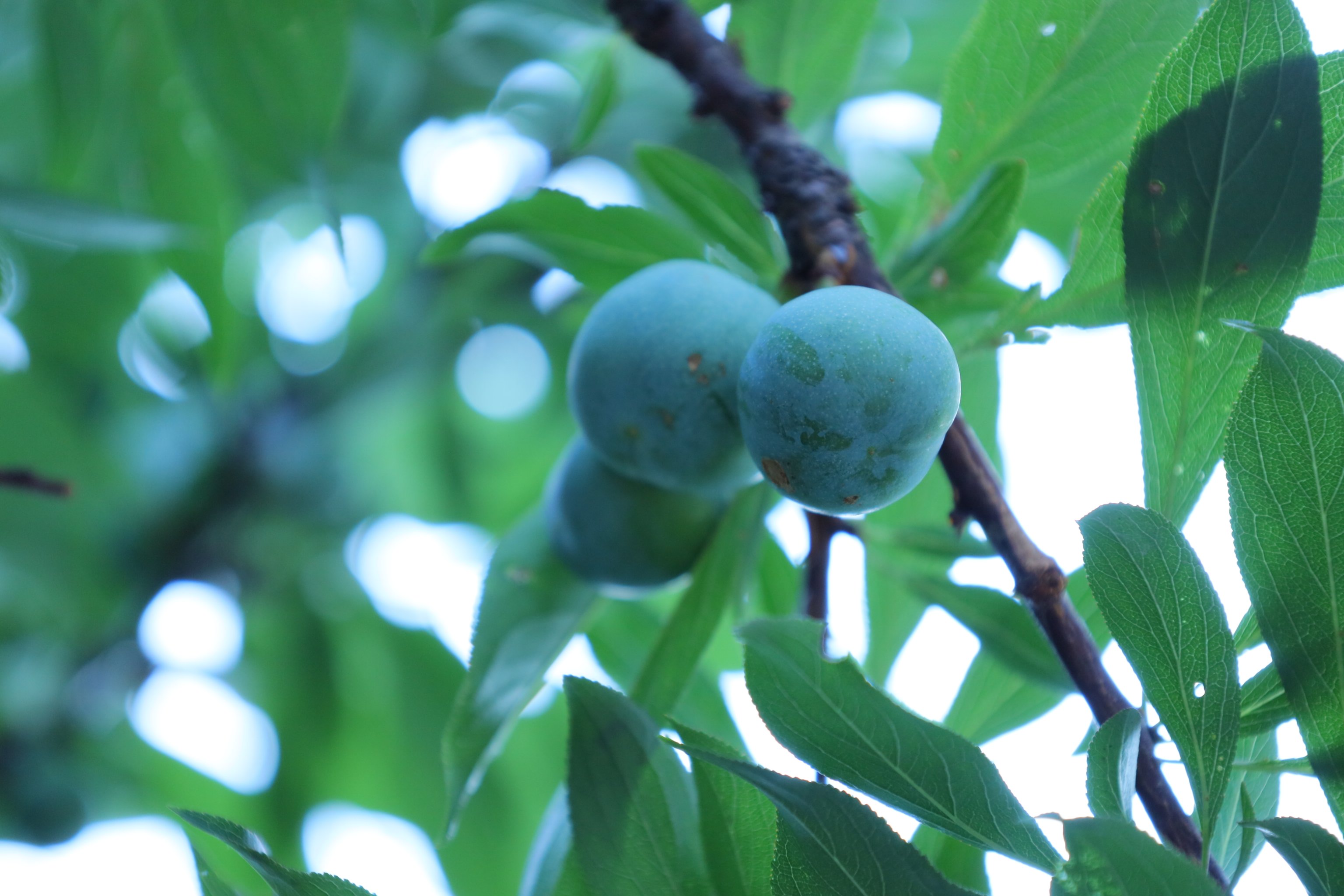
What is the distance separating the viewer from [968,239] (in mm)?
756

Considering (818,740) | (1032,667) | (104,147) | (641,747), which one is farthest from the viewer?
(104,147)

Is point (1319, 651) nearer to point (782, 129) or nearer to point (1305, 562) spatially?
point (1305, 562)

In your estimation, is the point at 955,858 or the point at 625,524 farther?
the point at 625,524

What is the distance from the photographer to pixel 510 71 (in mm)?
1513

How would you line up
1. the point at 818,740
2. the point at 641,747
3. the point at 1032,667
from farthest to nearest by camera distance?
the point at 1032,667 → the point at 641,747 → the point at 818,740

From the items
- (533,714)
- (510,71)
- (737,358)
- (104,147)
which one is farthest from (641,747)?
(104,147)

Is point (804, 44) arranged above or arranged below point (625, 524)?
above

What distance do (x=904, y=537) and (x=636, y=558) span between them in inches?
8.9

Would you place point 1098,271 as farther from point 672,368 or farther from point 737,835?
point 737,835

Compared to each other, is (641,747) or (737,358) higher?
(737,358)

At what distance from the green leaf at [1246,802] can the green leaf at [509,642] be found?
479 millimetres

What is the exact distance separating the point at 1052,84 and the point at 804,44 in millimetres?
284

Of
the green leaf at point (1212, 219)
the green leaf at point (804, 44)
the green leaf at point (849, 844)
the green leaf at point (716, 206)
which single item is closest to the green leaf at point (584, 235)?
the green leaf at point (716, 206)

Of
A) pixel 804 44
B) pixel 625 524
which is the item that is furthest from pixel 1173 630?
pixel 804 44
